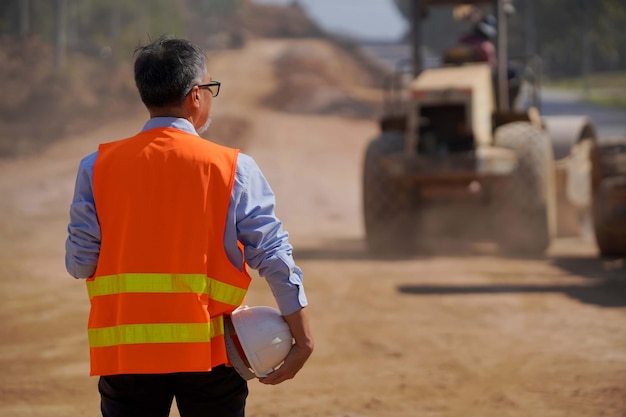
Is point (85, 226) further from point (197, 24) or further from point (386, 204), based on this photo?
point (197, 24)

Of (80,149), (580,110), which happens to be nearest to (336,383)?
(80,149)

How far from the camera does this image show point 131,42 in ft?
139

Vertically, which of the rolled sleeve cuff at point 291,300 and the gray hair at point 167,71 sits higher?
the gray hair at point 167,71

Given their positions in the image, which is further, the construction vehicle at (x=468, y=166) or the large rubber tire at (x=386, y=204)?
the large rubber tire at (x=386, y=204)

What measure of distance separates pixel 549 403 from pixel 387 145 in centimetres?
677

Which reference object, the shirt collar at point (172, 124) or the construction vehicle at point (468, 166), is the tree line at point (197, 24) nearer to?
the construction vehicle at point (468, 166)

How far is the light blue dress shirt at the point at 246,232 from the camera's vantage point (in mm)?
3273

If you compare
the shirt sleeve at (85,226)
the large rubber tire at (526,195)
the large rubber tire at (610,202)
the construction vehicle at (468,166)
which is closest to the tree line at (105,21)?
the construction vehicle at (468,166)

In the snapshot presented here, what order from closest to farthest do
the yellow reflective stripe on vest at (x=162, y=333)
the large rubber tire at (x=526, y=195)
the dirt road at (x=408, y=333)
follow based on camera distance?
1. the yellow reflective stripe on vest at (x=162, y=333)
2. the dirt road at (x=408, y=333)
3. the large rubber tire at (x=526, y=195)

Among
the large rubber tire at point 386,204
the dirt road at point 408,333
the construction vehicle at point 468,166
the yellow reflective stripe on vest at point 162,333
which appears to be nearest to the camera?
the yellow reflective stripe on vest at point 162,333

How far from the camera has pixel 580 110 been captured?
3847 centimetres

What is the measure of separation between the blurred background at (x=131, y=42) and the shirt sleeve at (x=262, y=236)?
5448 millimetres

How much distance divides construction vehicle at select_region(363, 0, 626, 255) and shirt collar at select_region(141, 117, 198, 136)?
8298mm

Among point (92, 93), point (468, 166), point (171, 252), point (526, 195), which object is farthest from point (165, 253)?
point (92, 93)
